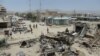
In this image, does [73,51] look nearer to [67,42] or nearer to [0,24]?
[67,42]

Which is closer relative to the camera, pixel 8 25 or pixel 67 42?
pixel 67 42

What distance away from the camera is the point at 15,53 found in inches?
717

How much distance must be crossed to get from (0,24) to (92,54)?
22141 mm

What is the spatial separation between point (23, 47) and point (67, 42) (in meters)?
4.95

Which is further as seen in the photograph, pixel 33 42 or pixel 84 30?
pixel 84 30

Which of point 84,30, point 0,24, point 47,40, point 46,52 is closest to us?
point 46,52

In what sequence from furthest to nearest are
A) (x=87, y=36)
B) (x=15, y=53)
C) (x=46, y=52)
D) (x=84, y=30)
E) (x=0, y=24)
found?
(x=0, y=24)
(x=84, y=30)
(x=87, y=36)
(x=15, y=53)
(x=46, y=52)

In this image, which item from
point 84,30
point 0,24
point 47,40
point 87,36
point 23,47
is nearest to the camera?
point 23,47

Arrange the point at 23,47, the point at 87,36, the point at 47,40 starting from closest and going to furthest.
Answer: the point at 23,47 → the point at 47,40 → the point at 87,36

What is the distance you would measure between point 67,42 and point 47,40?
2.49m

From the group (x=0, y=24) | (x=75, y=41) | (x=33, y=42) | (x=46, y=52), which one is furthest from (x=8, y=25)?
(x=46, y=52)

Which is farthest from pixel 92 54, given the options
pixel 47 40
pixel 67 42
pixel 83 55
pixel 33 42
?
pixel 33 42

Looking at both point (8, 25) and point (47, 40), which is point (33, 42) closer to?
point (47, 40)

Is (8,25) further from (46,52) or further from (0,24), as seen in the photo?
(46,52)
